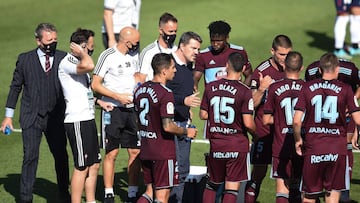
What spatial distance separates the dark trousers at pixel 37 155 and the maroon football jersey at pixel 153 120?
1.71 meters

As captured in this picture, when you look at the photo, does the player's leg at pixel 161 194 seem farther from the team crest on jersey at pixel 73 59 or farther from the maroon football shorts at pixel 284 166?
the team crest on jersey at pixel 73 59

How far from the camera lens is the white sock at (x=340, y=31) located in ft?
69.0

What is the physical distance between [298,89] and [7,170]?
17.7 ft

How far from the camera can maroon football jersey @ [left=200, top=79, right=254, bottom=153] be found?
11328 millimetres

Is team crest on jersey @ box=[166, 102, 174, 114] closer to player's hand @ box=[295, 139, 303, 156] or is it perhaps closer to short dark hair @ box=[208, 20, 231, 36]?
player's hand @ box=[295, 139, 303, 156]

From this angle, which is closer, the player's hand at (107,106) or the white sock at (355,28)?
the player's hand at (107,106)

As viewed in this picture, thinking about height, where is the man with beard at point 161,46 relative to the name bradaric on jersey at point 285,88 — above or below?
above

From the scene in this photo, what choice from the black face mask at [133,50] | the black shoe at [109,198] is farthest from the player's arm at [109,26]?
the black shoe at [109,198]

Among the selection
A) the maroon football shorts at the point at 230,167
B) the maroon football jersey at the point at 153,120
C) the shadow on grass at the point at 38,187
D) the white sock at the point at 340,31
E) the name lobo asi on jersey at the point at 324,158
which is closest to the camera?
the name lobo asi on jersey at the point at 324,158

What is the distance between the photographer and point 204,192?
1185cm

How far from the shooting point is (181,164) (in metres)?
12.4

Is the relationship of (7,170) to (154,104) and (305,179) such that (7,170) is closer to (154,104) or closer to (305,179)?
(154,104)

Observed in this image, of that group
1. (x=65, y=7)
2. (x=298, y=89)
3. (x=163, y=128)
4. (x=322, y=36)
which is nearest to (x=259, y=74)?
(x=298, y=89)

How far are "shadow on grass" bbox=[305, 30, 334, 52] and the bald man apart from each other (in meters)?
9.83
